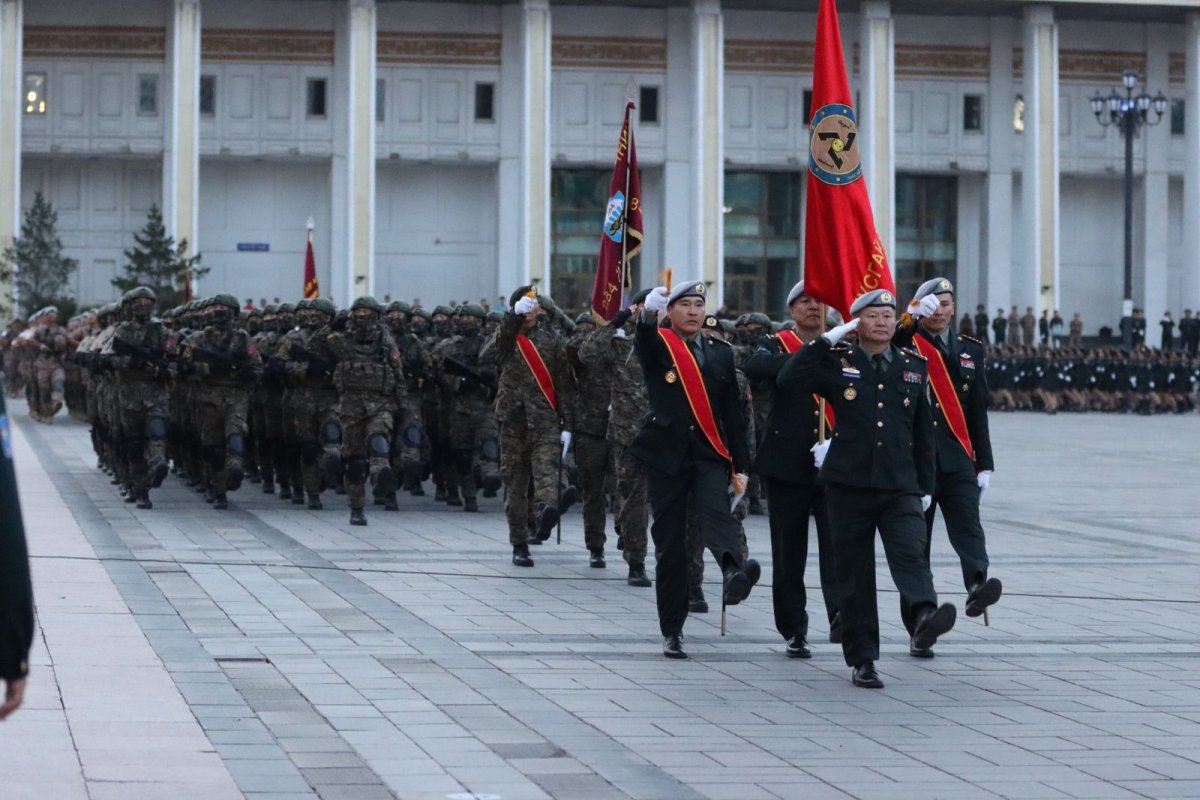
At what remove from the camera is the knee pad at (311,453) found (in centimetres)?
1853

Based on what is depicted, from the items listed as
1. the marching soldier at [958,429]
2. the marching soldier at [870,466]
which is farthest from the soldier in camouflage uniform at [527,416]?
the marching soldier at [870,466]

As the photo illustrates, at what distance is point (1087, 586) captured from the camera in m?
13.3

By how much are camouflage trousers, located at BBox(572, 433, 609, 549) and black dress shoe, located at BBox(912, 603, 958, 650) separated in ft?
15.7

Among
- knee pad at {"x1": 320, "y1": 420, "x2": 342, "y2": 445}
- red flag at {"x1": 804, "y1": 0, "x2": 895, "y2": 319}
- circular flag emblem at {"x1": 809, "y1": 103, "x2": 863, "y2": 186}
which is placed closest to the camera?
red flag at {"x1": 804, "y1": 0, "x2": 895, "y2": 319}

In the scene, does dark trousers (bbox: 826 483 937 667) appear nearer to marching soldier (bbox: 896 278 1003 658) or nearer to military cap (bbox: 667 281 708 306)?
marching soldier (bbox: 896 278 1003 658)

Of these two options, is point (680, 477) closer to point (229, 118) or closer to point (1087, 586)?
point (1087, 586)

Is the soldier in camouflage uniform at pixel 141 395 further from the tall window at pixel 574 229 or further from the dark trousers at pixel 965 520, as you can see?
the tall window at pixel 574 229

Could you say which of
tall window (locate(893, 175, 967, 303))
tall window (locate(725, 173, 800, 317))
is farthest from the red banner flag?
tall window (locate(893, 175, 967, 303))

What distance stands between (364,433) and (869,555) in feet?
28.0

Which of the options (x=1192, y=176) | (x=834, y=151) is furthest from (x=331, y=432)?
(x=1192, y=176)

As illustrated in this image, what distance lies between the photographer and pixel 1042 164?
202 feet

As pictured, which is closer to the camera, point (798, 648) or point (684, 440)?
point (798, 648)

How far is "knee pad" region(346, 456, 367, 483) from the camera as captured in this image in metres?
17.0

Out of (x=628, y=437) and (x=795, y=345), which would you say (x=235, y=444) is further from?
(x=795, y=345)
